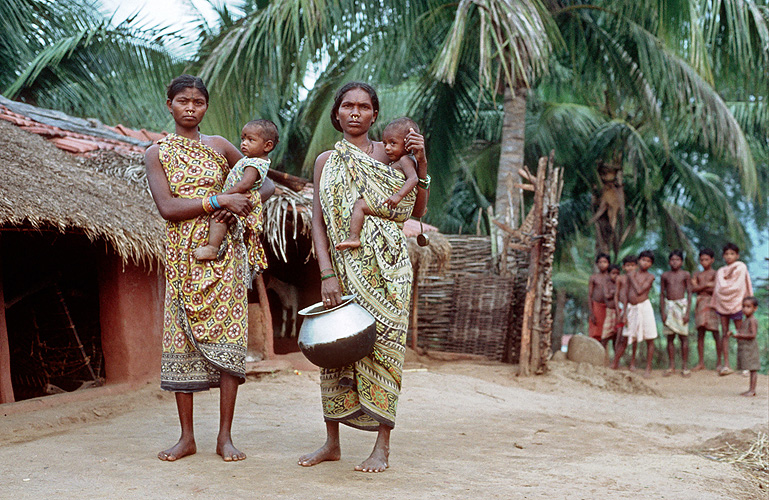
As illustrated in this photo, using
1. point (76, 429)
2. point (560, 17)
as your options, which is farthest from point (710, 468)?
point (560, 17)

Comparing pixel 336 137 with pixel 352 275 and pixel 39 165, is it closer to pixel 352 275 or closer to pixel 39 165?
pixel 39 165

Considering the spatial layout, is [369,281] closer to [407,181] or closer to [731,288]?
[407,181]

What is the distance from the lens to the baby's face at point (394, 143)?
3.26 meters

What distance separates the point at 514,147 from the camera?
1107 cm

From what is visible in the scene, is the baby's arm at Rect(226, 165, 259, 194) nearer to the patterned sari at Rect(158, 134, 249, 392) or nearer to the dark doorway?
the patterned sari at Rect(158, 134, 249, 392)

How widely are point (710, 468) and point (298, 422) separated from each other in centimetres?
229

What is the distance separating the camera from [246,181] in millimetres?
3262

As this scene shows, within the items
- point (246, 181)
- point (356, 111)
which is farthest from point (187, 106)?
point (356, 111)

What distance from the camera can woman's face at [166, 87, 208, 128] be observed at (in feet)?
11.0

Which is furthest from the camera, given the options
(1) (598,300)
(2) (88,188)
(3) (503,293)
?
(1) (598,300)

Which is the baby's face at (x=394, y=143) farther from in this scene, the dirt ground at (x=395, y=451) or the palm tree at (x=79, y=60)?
the palm tree at (x=79, y=60)

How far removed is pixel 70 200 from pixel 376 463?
3.37 metres

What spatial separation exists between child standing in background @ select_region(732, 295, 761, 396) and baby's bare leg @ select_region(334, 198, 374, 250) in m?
6.14

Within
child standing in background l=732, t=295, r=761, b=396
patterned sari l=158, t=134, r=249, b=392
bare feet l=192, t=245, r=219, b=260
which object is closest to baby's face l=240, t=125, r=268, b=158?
patterned sari l=158, t=134, r=249, b=392
